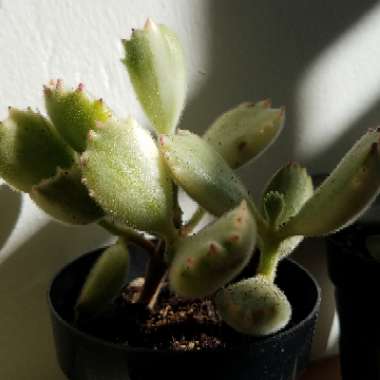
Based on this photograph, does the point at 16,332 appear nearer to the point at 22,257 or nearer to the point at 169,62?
the point at 22,257

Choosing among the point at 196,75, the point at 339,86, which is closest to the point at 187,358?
the point at 196,75

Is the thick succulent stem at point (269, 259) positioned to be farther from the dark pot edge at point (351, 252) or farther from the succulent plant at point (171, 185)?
the dark pot edge at point (351, 252)

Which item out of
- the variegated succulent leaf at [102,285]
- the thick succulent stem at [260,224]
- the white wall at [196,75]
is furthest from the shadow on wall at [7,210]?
the thick succulent stem at [260,224]

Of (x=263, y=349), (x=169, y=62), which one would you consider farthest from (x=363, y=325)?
(x=169, y=62)

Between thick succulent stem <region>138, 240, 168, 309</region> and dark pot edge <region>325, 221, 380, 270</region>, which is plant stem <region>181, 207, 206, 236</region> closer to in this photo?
thick succulent stem <region>138, 240, 168, 309</region>

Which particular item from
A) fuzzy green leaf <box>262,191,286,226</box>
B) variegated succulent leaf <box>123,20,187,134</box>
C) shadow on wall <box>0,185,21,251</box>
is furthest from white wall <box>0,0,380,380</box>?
fuzzy green leaf <box>262,191,286,226</box>
